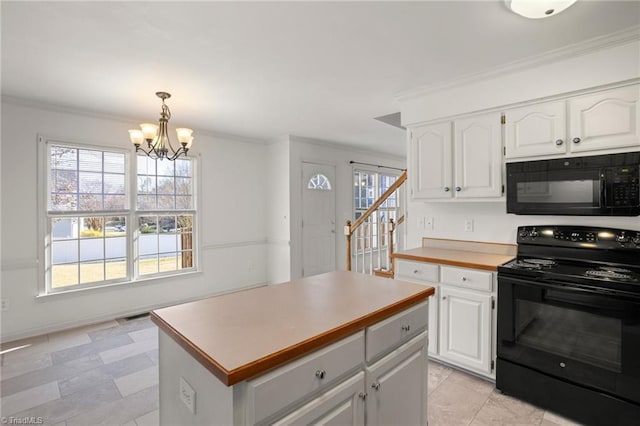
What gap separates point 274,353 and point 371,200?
5.54m

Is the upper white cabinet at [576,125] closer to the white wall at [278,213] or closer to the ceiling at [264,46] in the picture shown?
the ceiling at [264,46]

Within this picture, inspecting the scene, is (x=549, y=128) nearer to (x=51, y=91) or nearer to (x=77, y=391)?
(x=77, y=391)

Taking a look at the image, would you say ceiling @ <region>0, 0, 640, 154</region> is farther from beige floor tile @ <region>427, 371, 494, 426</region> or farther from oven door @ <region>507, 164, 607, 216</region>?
beige floor tile @ <region>427, 371, 494, 426</region>

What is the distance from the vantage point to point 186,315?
1316 millimetres

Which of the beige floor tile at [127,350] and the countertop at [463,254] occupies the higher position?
the countertop at [463,254]

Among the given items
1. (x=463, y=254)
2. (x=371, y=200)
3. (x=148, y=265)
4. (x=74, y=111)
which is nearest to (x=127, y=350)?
(x=148, y=265)

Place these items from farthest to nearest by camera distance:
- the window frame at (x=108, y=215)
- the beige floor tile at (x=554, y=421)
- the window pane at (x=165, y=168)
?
the window pane at (x=165, y=168) < the window frame at (x=108, y=215) < the beige floor tile at (x=554, y=421)

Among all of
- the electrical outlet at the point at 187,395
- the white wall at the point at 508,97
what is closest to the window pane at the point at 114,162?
the white wall at the point at 508,97

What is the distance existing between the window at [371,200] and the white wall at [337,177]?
229 mm

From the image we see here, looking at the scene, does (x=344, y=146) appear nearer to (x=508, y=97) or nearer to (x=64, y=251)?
(x=508, y=97)

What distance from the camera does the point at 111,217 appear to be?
3.83 meters

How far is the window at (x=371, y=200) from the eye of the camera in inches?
228

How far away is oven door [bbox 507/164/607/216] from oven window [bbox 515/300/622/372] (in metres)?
0.72

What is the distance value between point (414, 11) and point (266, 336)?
188 cm
